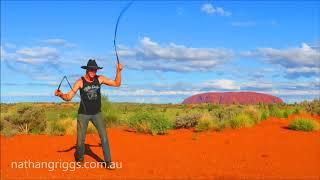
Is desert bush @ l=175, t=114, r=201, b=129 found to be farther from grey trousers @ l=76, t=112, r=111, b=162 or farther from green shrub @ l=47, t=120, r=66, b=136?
grey trousers @ l=76, t=112, r=111, b=162

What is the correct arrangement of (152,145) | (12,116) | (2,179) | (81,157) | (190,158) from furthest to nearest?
(12,116) → (152,145) → (190,158) → (81,157) → (2,179)

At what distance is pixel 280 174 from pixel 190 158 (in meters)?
2.87

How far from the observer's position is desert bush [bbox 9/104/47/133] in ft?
64.8

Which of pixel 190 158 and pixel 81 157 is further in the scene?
pixel 190 158

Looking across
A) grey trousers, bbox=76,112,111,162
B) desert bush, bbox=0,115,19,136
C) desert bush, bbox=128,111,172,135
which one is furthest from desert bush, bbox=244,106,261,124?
grey trousers, bbox=76,112,111,162

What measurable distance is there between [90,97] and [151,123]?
746cm

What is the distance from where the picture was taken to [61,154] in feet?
46.8

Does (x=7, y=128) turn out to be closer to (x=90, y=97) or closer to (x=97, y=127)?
(x=97, y=127)

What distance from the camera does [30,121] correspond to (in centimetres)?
1991

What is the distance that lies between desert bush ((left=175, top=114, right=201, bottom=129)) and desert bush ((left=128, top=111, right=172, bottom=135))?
79.4 inches

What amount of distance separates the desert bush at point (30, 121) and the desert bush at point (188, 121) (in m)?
5.12

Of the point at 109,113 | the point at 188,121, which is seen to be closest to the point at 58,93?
the point at 188,121

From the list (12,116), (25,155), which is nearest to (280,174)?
(25,155)

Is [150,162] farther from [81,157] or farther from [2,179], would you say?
[2,179]
